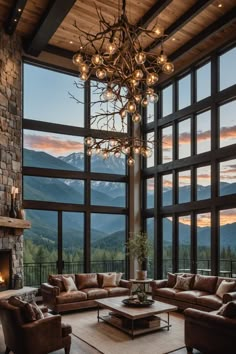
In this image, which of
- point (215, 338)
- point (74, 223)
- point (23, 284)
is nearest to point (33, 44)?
point (74, 223)

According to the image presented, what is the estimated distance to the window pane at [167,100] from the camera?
10.4 m

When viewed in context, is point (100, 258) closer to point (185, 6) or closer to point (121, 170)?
point (121, 170)

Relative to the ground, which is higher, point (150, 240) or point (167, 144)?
point (167, 144)

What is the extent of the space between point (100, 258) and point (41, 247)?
1811 mm

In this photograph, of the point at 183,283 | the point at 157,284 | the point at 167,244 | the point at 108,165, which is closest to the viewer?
the point at 183,283

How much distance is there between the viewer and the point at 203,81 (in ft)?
30.7

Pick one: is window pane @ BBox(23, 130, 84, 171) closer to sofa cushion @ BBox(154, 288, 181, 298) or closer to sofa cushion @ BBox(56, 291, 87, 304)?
sofa cushion @ BBox(56, 291, 87, 304)

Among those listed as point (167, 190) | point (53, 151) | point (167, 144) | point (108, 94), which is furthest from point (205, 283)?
point (53, 151)

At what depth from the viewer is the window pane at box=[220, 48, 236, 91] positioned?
8555mm

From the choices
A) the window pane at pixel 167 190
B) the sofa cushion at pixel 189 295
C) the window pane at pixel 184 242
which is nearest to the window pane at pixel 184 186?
the window pane at pixel 167 190

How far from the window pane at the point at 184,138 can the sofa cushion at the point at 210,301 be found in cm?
385

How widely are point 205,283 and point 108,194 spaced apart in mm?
3931

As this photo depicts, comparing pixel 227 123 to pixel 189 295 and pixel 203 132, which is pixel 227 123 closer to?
pixel 203 132

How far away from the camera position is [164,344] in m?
5.69
